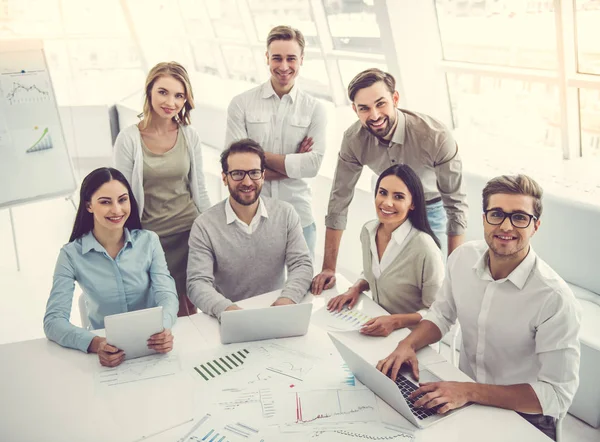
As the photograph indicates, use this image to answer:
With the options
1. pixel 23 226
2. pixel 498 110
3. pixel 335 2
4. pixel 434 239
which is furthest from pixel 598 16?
pixel 23 226

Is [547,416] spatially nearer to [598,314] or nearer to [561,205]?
[598,314]

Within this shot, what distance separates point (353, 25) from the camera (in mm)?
4934

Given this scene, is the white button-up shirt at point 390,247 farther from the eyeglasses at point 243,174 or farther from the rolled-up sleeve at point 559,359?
the rolled-up sleeve at point 559,359

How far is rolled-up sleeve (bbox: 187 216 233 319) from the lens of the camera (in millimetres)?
2172

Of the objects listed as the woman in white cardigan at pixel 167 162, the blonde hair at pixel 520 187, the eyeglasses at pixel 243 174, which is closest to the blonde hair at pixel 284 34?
the woman in white cardigan at pixel 167 162

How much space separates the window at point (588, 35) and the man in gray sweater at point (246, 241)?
84.7 inches

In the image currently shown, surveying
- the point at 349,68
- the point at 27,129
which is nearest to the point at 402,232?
the point at 27,129

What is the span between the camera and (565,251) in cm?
300

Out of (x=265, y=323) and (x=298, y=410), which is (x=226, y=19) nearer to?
(x=265, y=323)

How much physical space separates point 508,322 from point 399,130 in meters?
1.03

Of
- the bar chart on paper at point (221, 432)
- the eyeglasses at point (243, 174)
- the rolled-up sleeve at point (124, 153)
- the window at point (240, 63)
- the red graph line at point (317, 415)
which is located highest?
the window at point (240, 63)

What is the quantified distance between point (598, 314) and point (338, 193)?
55.8 inches

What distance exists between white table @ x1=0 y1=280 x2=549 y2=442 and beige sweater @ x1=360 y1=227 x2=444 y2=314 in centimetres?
29

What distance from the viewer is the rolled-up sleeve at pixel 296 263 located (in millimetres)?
2297
